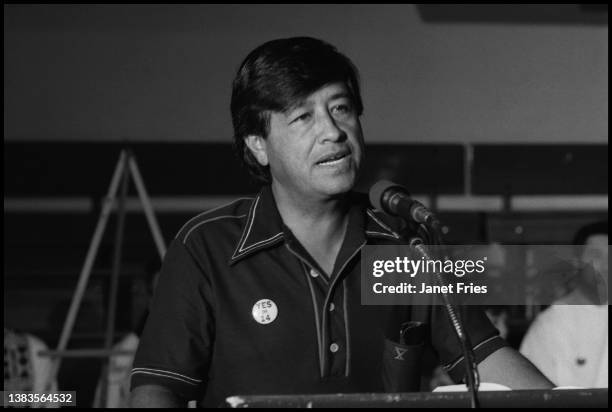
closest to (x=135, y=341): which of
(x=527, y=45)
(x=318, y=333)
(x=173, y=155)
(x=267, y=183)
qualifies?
(x=173, y=155)

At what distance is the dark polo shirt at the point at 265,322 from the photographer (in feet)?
5.00

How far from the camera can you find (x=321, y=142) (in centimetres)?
156

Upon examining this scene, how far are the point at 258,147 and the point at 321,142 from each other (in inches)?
9.2

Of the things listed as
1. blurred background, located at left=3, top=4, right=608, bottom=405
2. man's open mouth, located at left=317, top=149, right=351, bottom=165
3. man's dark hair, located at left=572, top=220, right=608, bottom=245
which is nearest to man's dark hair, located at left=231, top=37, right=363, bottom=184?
man's open mouth, located at left=317, top=149, right=351, bottom=165

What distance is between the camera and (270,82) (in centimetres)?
164

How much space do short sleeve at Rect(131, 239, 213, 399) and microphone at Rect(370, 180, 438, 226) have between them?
40 cm

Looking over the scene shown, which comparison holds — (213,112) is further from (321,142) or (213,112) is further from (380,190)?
(380,190)

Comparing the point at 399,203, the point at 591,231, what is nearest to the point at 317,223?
the point at 399,203

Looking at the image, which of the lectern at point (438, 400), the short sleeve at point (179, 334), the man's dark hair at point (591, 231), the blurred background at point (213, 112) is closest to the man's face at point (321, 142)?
the short sleeve at point (179, 334)

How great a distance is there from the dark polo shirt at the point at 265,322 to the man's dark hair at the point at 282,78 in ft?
0.66

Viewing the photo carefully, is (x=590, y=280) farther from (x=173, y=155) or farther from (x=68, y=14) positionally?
(x=68, y=14)

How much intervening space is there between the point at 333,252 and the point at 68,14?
15.2 feet

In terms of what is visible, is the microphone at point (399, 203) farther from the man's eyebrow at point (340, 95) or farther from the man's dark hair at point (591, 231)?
the man's dark hair at point (591, 231)

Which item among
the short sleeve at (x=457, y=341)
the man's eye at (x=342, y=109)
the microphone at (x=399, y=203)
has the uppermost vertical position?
the man's eye at (x=342, y=109)
